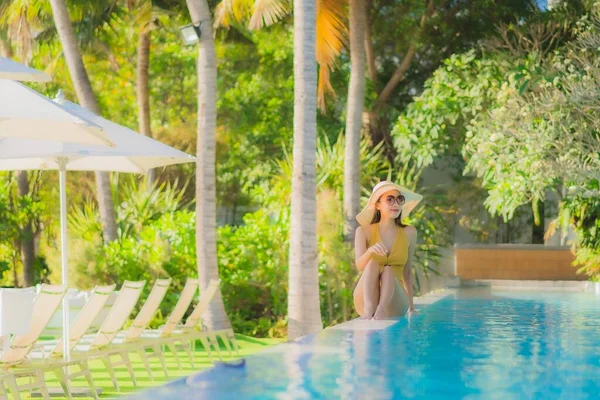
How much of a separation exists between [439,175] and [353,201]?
16.7 meters

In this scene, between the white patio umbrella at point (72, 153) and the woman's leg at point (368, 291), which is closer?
the white patio umbrella at point (72, 153)

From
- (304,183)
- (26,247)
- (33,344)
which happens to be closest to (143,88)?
(26,247)

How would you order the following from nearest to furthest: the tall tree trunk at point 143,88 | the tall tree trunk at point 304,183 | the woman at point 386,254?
1. the woman at point 386,254
2. the tall tree trunk at point 304,183
3. the tall tree trunk at point 143,88

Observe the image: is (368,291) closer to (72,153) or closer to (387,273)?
(387,273)

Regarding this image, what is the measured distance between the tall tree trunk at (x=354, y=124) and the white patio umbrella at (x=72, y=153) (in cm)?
630

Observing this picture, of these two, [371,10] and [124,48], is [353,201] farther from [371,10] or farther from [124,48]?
[124,48]

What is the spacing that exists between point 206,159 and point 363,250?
5926 millimetres

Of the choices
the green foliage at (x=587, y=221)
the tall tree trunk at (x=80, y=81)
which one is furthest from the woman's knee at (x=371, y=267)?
the green foliage at (x=587, y=221)

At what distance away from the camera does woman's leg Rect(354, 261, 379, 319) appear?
36.8ft

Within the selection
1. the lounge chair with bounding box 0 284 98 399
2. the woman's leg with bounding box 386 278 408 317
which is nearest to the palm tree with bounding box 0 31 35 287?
the woman's leg with bounding box 386 278 408 317

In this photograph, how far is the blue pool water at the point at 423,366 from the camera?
6.98 m

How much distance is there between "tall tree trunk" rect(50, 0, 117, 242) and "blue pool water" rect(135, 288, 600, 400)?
881cm

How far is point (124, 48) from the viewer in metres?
34.2

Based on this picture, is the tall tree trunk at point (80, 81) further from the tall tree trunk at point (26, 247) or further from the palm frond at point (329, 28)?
the tall tree trunk at point (26, 247)
